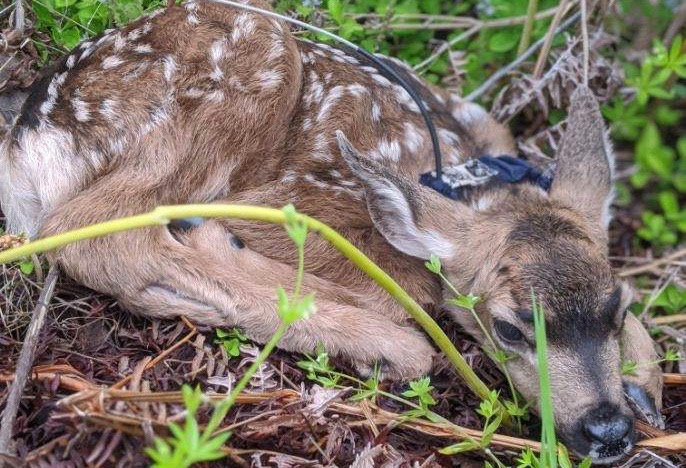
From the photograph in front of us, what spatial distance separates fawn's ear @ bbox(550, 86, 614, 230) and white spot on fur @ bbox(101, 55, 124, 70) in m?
1.95

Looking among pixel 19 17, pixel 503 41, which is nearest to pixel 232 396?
pixel 19 17

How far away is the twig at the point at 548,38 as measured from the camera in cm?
444

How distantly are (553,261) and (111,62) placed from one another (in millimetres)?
1973

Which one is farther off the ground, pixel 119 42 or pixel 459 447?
pixel 119 42

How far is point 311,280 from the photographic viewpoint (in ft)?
12.2

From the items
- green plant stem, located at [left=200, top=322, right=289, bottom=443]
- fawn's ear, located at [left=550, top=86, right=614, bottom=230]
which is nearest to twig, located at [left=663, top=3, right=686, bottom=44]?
fawn's ear, located at [left=550, top=86, right=614, bottom=230]

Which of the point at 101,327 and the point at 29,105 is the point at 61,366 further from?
the point at 29,105

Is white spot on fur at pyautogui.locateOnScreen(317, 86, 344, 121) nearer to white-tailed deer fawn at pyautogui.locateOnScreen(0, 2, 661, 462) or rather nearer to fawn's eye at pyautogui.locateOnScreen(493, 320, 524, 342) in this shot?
white-tailed deer fawn at pyautogui.locateOnScreen(0, 2, 661, 462)

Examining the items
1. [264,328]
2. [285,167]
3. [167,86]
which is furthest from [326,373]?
[167,86]

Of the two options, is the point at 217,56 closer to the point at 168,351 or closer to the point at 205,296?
the point at 205,296

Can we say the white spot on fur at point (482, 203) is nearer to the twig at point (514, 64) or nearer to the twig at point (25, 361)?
the twig at point (514, 64)

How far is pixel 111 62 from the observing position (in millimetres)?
3578

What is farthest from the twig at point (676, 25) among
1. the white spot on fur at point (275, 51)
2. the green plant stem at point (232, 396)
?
the green plant stem at point (232, 396)

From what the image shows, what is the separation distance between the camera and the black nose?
9.95ft
